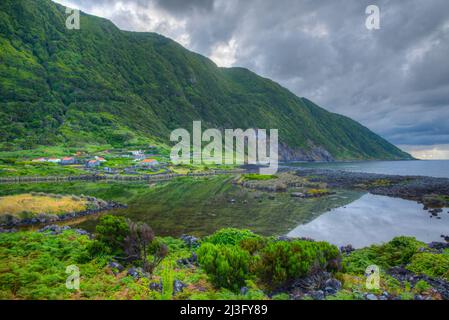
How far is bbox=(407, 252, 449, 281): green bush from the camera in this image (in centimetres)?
1366

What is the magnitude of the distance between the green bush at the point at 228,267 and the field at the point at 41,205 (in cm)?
2845

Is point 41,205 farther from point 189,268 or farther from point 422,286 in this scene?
point 422,286

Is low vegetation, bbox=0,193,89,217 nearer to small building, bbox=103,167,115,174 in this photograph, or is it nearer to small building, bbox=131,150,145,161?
small building, bbox=103,167,115,174

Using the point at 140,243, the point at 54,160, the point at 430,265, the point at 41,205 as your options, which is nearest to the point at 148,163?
the point at 54,160

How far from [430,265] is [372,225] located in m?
17.4

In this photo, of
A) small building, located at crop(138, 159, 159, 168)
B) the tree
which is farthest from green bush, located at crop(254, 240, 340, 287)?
small building, located at crop(138, 159, 159, 168)

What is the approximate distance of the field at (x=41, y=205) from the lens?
100 feet

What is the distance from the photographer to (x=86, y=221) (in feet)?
99.9

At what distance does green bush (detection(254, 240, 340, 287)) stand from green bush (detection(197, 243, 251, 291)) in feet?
2.17

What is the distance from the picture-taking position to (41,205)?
109 feet
